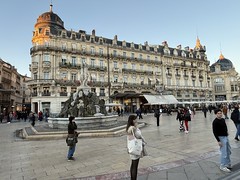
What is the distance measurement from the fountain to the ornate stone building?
56656 mm

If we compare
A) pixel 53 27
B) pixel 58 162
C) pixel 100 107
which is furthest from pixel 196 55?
pixel 58 162

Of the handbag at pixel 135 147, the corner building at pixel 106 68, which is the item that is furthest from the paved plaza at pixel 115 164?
the corner building at pixel 106 68

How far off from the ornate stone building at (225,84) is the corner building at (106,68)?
8.79 metres

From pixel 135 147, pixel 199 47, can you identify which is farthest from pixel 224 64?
pixel 135 147

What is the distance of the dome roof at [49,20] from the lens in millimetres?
38344

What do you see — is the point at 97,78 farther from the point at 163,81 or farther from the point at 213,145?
the point at 213,145

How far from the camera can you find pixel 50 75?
34.9 meters

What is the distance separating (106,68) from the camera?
4066 cm

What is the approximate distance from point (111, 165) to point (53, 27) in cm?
3920

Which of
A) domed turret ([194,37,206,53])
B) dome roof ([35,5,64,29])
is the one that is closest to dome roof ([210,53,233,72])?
domed turret ([194,37,206,53])

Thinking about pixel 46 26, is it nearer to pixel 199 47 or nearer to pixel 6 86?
pixel 6 86

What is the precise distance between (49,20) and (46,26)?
173 cm

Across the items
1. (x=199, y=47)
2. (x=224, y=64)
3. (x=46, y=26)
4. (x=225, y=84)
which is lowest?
(x=225, y=84)

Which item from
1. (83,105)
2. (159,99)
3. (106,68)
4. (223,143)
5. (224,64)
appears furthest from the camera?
(224,64)
